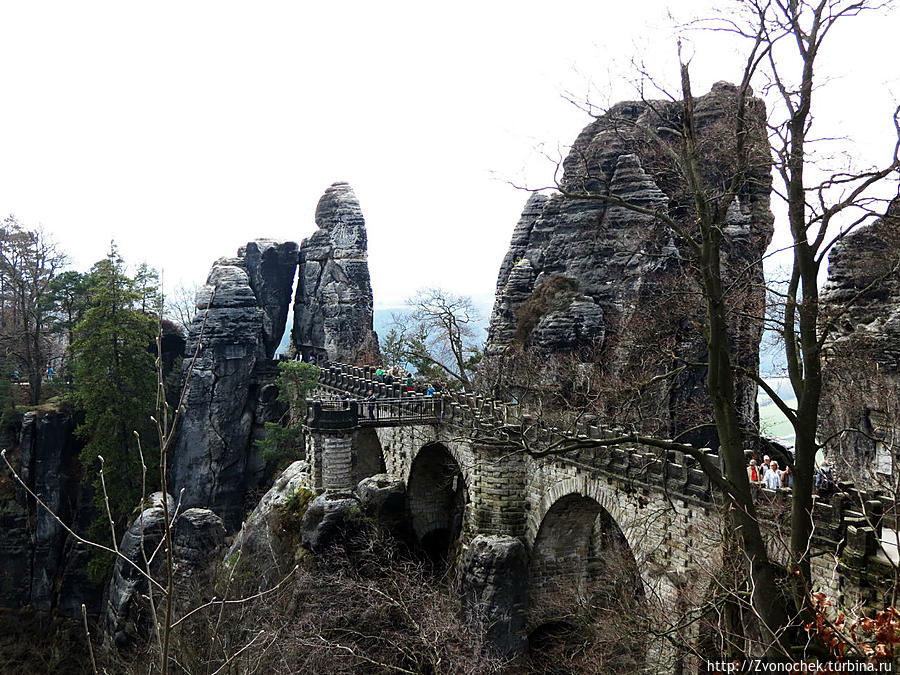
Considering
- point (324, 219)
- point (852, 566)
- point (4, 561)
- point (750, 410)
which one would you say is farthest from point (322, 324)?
point (852, 566)

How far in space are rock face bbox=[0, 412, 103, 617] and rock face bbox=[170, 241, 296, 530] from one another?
219 inches

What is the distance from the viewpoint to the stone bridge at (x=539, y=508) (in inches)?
431

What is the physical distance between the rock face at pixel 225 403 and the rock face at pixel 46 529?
5.55m

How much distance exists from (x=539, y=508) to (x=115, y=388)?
2568 centimetres

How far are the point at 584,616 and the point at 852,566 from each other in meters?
9.17

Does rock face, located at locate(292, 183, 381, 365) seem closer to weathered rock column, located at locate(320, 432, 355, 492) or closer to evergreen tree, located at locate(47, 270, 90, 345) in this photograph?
evergreen tree, located at locate(47, 270, 90, 345)

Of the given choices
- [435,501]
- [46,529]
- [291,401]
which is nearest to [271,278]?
[291,401]

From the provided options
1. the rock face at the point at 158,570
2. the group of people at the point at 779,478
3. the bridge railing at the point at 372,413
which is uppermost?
the bridge railing at the point at 372,413

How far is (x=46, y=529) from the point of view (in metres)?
34.7

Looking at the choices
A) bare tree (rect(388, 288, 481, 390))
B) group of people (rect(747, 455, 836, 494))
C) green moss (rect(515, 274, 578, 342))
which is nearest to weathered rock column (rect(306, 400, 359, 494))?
bare tree (rect(388, 288, 481, 390))

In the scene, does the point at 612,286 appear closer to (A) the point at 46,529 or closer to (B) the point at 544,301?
(B) the point at 544,301

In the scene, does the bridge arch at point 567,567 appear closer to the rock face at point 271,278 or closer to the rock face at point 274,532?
the rock face at point 274,532

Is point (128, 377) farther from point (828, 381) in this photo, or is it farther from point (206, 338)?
point (828, 381)

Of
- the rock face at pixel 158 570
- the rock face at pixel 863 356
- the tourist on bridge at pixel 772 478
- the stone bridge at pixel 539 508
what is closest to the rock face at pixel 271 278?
the stone bridge at pixel 539 508
